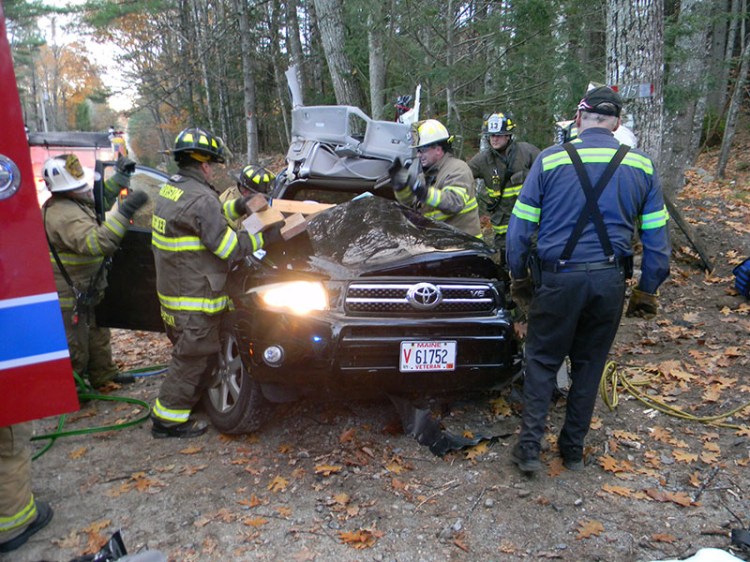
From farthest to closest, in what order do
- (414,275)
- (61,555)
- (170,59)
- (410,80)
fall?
1. (170,59)
2. (410,80)
3. (414,275)
4. (61,555)

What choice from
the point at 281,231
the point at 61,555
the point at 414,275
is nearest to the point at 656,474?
the point at 414,275

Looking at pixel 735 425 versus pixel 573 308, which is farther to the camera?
pixel 735 425

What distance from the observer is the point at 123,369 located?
20.0ft

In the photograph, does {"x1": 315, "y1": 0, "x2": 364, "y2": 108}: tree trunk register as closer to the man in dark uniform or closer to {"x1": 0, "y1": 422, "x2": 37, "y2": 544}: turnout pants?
the man in dark uniform

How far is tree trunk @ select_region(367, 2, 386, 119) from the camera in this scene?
27.7ft

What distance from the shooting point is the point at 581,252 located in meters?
3.20

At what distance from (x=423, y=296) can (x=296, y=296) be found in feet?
2.44

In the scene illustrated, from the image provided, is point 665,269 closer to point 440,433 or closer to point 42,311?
point 440,433

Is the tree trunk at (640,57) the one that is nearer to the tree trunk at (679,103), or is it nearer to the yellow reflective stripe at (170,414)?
the tree trunk at (679,103)

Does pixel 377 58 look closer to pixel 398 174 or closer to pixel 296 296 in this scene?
pixel 398 174

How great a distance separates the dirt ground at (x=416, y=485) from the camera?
2.86 metres

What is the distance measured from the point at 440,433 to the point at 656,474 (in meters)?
1.26

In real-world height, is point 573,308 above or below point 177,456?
above

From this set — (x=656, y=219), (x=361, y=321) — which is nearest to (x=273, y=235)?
(x=361, y=321)
